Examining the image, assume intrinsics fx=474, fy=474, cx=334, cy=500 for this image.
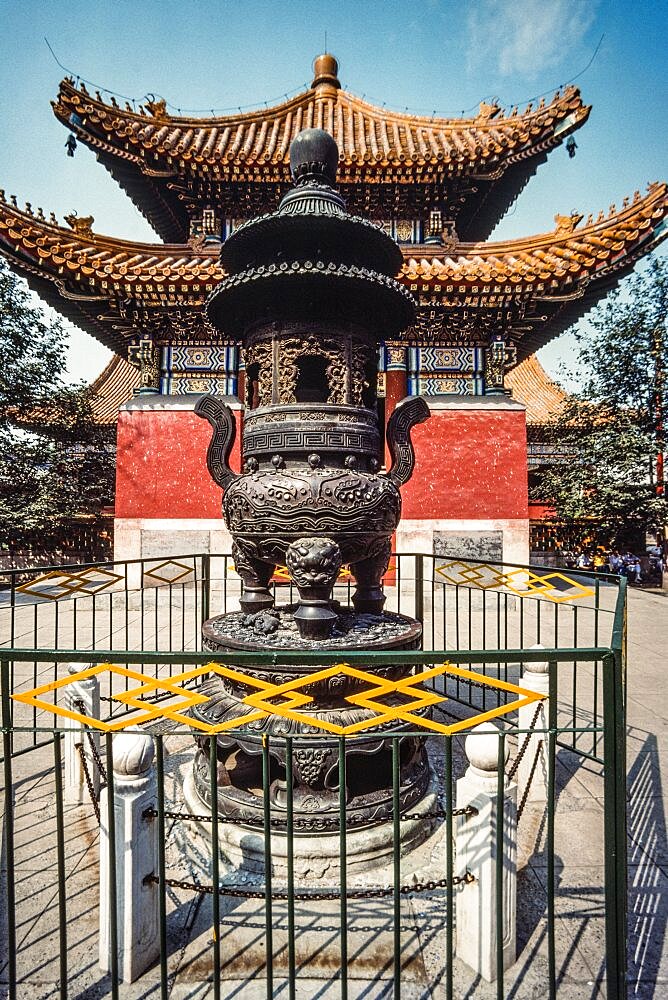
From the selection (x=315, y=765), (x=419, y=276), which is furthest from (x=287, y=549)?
(x=419, y=276)

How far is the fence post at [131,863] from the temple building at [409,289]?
7384mm

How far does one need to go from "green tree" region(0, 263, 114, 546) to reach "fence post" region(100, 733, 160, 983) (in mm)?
11748

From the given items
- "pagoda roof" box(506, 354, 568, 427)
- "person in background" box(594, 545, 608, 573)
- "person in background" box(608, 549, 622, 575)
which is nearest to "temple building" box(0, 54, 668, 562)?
"person in background" box(594, 545, 608, 573)

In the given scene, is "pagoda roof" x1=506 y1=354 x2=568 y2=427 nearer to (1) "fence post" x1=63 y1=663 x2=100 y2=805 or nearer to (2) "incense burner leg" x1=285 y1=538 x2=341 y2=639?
(2) "incense burner leg" x1=285 y1=538 x2=341 y2=639

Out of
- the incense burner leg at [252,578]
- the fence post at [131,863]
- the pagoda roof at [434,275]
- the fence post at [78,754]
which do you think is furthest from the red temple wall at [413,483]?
the fence post at [131,863]

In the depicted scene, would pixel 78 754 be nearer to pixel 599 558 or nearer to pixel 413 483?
pixel 413 483

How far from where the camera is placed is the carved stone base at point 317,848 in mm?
2709

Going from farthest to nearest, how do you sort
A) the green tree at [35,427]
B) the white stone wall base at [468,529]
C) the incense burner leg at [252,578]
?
the green tree at [35,427]
the white stone wall base at [468,529]
the incense burner leg at [252,578]

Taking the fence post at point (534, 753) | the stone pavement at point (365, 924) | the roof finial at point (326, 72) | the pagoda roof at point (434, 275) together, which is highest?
the roof finial at point (326, 72)

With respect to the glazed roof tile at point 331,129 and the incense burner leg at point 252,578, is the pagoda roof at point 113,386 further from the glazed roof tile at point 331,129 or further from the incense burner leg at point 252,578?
the incense burner leg at point 252,578

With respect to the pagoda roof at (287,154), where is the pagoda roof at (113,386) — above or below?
below

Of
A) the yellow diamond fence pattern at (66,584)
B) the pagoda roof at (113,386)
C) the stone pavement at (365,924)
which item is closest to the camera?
the stone pavement at (365,924)

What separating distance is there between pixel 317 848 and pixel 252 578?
185 centimetres

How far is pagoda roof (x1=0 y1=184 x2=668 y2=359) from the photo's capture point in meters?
8.30
